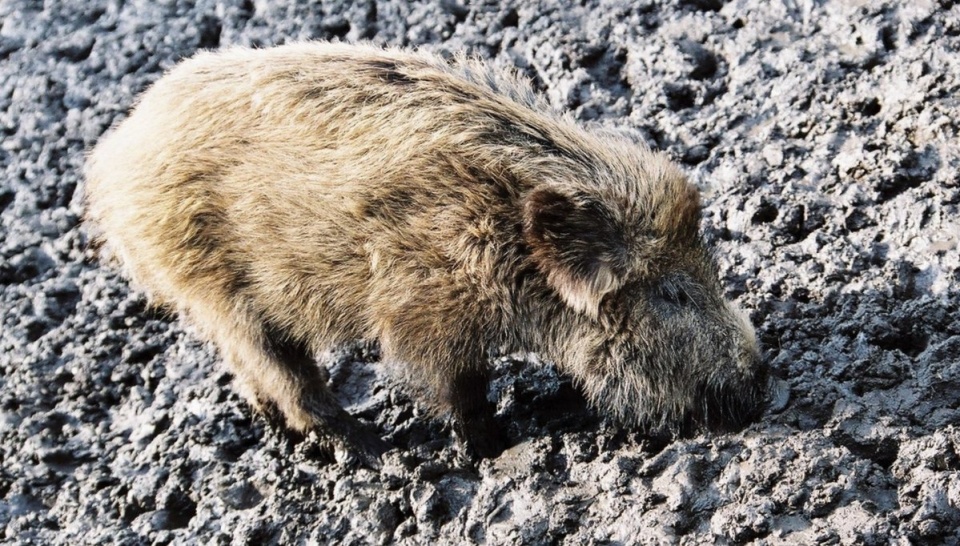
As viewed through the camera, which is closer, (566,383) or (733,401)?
(733,401)

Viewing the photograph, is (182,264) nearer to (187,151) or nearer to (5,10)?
(187,151)

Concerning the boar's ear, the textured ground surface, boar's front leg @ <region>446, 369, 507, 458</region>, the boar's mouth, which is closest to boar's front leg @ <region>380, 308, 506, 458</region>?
boar's front leg @ <region>446, 369, 507, 458</region>

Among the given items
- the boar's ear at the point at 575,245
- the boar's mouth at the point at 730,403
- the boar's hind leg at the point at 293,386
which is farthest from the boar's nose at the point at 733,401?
the boar's hind leg at the point at 293,386

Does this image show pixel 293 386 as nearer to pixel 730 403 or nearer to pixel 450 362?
pixel 450 362

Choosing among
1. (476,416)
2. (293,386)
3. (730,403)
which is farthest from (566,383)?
(293,386)

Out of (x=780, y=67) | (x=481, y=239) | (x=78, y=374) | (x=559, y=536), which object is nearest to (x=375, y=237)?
(x=481, y=239)
